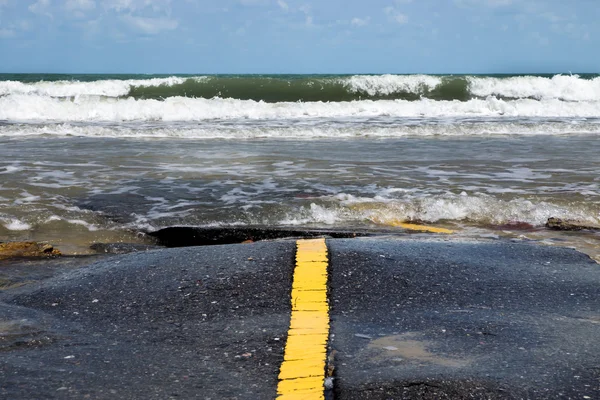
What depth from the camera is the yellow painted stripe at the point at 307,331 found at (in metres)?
2.43

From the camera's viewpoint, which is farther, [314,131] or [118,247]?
[314,131]

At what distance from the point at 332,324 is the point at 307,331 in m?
0.14

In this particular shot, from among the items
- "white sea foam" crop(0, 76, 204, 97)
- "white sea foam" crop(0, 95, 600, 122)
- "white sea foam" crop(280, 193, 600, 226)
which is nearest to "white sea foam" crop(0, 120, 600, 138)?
"white sea foam" crop(0, 95, 600, 122)

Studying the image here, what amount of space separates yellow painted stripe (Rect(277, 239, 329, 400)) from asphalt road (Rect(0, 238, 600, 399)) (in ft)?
0.16

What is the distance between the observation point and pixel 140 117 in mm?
21656

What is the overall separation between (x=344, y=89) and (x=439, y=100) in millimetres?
3810

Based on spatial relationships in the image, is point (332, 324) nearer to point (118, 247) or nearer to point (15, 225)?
point (118, 247)

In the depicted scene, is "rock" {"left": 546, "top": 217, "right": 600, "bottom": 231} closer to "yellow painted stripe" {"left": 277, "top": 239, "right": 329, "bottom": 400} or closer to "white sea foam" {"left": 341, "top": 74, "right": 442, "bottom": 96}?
"yellow painted stripe" {"left": 277, "top": 239, "right": 329, "bottom": 400}

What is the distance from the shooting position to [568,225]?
610cm

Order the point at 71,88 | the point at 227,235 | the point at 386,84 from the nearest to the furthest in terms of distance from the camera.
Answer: the point at 227,235
the point at 71,88
the point at 386,84

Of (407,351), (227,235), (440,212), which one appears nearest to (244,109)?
(440,212)

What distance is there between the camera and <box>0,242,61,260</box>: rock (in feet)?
15.9

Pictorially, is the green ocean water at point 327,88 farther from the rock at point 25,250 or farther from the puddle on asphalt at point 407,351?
the puddle on asphalt at point 407,351

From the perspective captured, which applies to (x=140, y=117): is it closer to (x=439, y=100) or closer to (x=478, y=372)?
(x=439, y=100)
